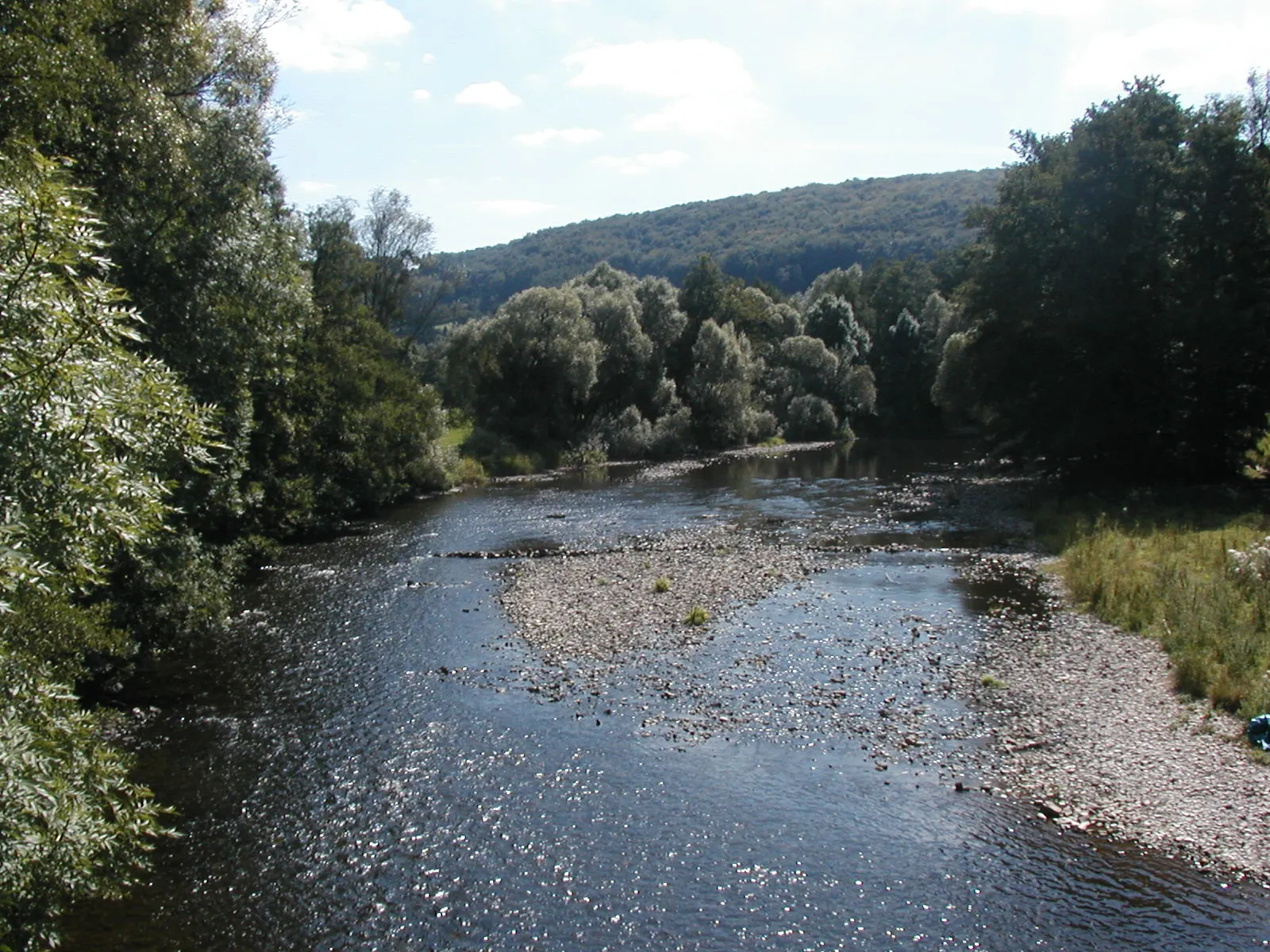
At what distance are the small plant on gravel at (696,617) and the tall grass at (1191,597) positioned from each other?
848 cm

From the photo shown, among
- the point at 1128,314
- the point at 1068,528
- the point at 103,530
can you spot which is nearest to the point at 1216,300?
the point at 1128,314

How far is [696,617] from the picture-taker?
70.1 feet

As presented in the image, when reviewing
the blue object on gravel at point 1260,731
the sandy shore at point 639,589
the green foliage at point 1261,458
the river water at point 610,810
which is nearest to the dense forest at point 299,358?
the green foliage at point 1261,458

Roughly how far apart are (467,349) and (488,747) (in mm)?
50200

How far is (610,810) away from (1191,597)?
13.7m

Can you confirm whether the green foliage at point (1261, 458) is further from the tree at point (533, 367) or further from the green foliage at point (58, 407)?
the tree at point (533, 367)

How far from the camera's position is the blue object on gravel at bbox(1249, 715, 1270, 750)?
13445 mm

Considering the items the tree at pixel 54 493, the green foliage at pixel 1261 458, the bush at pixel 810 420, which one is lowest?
the bush at pixel 810 420

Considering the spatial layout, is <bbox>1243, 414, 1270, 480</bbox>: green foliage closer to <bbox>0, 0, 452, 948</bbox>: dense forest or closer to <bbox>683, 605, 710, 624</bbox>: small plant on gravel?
<bbox>683, 605, 710, 624</bbox>: small plant on gravel

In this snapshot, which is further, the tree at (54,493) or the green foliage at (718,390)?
the green foliage at (718,390)

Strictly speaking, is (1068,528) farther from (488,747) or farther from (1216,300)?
(488,747)

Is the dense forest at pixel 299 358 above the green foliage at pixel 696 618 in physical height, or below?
above

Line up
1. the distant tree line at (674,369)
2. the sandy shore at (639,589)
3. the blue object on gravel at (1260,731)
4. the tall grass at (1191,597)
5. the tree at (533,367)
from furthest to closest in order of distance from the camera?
1. the distant tree line at (674,369)
2. the tree at (533,367)
3. the sandy shore at (639,589)
4. the tall grass at (1191,597)
5. the blue object on gravel at (1260,731)

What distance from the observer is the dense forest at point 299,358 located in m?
8.05
